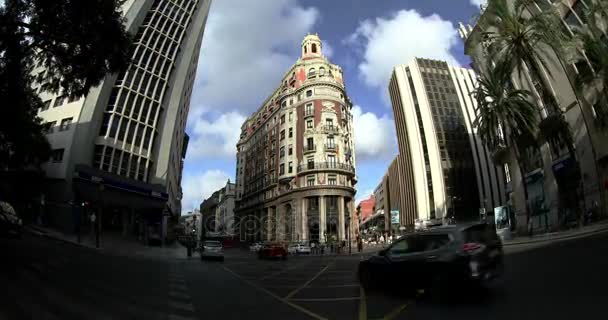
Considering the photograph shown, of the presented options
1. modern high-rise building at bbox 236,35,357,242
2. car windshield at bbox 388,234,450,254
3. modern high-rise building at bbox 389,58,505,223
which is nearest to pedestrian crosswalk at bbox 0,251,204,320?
car windshield at bbox 388,234,450,254

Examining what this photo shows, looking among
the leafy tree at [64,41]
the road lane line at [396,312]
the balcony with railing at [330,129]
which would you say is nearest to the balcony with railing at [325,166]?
the balcony with railing at [330,129]

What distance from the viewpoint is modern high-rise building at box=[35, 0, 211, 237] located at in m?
36.8

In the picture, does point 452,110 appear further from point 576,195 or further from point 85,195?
Result: point 85,195

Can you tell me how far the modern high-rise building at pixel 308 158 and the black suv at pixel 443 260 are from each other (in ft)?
182

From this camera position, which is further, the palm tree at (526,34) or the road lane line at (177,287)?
the palm tree at (526,34)

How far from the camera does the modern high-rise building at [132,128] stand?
36.8 meters

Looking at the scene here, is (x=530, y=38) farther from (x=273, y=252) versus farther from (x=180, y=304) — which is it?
(x=180, y=304)

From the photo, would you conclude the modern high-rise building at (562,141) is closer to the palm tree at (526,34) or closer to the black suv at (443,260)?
the palm tree at (526,34)

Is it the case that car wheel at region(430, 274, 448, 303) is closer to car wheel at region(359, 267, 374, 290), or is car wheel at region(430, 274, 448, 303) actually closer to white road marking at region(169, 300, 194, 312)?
car wheel at region(359, 267, 374, 290)

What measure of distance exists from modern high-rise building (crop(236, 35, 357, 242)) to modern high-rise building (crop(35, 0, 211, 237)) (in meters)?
23.8

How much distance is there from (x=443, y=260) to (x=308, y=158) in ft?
198

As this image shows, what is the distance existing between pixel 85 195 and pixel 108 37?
1212 inches

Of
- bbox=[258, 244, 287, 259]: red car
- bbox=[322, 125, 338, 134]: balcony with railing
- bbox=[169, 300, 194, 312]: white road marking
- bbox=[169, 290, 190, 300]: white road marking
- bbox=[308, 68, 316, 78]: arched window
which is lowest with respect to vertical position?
bbox=[258, 244, 287, 259]: red car

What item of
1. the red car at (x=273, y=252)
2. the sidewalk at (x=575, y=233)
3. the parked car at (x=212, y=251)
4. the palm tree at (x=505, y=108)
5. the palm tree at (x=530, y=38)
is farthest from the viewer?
the red car at (x=273, y=252)
